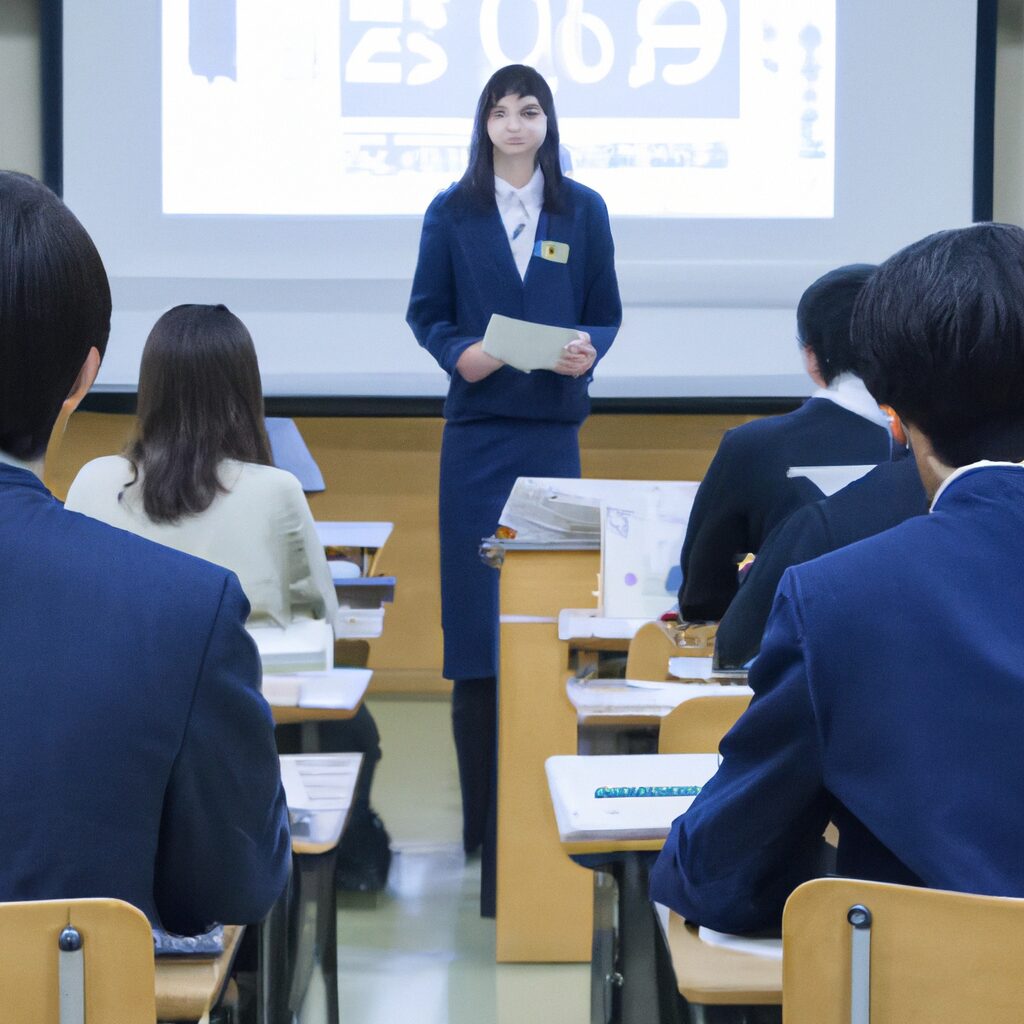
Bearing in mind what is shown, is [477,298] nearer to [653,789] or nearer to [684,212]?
[684,212]

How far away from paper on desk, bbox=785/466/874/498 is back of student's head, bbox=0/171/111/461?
1.27 meters

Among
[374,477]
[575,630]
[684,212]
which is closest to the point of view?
[575,630]

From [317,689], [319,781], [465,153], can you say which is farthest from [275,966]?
[465,153]

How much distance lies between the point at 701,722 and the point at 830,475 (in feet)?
1.99

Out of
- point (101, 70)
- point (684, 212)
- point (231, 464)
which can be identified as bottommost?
point (231, 464)

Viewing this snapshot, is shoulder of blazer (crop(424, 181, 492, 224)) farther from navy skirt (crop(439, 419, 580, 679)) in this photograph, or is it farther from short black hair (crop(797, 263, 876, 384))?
short black hair (crop(797, 263, 876, 384))

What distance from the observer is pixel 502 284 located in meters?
3.28

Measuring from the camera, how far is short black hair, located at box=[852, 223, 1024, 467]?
1.04 meters

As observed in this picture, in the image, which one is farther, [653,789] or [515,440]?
[515,440]

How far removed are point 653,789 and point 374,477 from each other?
3.58 metres

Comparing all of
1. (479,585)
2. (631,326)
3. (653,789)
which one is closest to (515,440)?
(479,585)

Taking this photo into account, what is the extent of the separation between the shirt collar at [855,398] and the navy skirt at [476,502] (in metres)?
1.13

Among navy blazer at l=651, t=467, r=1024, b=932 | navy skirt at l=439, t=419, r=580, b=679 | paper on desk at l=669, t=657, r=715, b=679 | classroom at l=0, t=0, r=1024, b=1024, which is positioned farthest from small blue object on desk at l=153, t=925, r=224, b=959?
navy skirt at l=439, t=419, r=580, b=679

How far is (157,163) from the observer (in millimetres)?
4492
